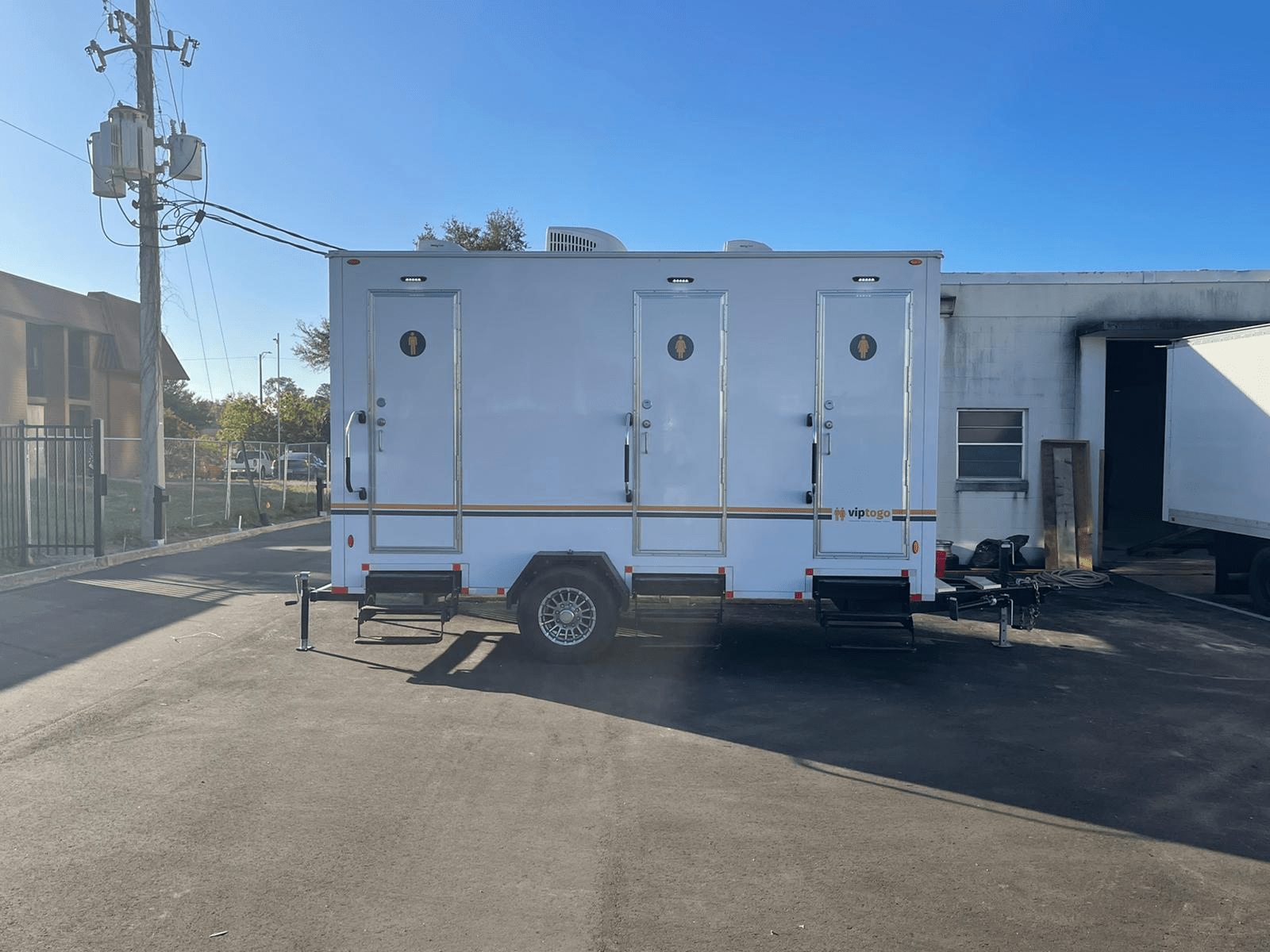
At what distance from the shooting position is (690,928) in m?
3.93

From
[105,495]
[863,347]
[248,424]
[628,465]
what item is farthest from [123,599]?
[248,424]

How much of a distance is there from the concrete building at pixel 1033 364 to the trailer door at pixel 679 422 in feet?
25.8

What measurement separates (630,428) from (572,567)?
4.60ft

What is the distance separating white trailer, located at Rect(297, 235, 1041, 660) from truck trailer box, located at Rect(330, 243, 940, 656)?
17 millimetres

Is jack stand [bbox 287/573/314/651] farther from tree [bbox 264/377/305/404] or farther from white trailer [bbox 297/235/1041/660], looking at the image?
tree [bbox 264/377/305/404]

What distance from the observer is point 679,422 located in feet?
27.3

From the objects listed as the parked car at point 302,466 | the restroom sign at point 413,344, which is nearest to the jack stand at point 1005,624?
the restroom sign at point 413,344

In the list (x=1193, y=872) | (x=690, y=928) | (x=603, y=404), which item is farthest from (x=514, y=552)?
(x=1193, y=872)

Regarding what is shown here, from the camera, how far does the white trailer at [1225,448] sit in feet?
37.5

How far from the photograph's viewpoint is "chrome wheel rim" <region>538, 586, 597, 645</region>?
27.5 feet

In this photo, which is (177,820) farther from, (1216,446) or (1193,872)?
(1216,446)

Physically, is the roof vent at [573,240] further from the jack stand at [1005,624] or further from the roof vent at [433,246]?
the jack stand at [1005,624]

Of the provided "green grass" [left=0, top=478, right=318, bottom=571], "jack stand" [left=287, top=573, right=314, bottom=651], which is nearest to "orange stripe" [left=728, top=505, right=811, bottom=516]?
"jack stand" [left=287, top=573, right=314, bottom=651]

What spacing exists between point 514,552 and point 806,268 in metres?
3.80
